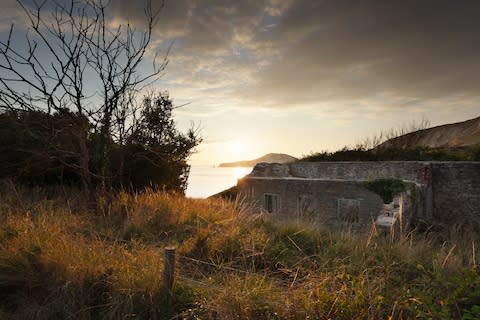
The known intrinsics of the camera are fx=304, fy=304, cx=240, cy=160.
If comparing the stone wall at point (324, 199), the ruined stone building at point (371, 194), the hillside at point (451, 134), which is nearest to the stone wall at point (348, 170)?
the ruined stone building at point (371, 194)

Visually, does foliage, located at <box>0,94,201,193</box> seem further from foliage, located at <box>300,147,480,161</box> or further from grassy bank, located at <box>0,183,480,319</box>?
foliage, located at <box>300,147,480,161</box>

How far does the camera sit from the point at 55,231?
4.10m

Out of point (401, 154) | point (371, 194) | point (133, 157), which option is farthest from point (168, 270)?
point (401, 154)

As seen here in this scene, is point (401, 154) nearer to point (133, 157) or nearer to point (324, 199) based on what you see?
point (324, 199)

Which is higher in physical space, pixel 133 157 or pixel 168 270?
pixel 133 157

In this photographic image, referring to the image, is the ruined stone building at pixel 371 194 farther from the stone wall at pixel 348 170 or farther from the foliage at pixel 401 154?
the foliage at pixel 401 154

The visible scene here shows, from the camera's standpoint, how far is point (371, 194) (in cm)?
1024

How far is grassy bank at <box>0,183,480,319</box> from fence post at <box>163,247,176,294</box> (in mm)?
86

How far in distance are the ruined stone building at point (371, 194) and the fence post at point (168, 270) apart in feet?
22.3

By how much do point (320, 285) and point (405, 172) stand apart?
13104mm

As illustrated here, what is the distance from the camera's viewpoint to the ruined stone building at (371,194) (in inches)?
410

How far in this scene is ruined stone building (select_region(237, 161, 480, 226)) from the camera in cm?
1041

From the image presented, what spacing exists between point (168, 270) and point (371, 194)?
8.99m

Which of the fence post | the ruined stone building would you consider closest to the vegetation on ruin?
the ruined stone building
